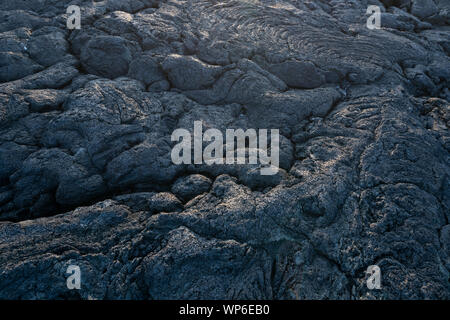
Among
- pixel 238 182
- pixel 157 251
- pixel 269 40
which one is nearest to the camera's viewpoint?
pixel 157 251

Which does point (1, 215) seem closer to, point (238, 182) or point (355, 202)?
point (238, 182)

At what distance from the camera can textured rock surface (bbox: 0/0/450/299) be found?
2688 millimetres

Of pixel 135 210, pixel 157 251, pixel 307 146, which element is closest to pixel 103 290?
pixel 157 251

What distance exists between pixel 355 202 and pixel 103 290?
276cm

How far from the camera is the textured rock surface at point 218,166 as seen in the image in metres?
2.69

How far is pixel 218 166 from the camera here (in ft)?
11.6

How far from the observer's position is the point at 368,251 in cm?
274

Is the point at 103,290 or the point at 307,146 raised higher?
the point at 307,146

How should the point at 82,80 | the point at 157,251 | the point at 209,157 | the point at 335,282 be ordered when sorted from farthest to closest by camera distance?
1. the point at 82,80
2. the point at 209,157
3. the point at 157,251
4. the point at 335,282

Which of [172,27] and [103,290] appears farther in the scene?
[172,27]

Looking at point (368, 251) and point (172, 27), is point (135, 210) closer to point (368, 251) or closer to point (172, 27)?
point (368, 251)

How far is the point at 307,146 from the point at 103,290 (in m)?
2.91

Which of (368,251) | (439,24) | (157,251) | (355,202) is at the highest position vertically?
(439,24)

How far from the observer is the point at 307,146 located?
3.78 m
